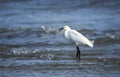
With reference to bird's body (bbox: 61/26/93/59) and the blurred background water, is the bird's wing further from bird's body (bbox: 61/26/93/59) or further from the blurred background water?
the blurred background water

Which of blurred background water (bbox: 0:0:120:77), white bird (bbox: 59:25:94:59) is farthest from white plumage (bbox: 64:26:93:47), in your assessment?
blurred background water (bbox: 0:0:120:77)

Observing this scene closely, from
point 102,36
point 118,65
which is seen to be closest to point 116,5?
point 102,36

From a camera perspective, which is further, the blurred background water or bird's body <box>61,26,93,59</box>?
bird's body <box>61,26,93,59</box>

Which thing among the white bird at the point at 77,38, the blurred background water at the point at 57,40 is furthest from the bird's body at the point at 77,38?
the blurred background water at the point at 57,40

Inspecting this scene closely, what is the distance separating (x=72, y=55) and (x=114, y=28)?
4422 mm

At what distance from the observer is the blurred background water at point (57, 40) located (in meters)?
10.8

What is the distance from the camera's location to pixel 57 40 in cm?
1503

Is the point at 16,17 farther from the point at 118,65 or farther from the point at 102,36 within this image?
the point at 118,65

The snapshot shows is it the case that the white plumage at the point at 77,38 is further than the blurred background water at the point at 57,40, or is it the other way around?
the white plumage at the point at 77,38

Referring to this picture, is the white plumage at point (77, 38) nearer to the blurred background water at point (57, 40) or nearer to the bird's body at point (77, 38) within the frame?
the bird's body at point (77, 38)

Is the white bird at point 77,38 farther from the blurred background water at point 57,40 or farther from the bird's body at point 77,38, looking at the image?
the blurred background water at point 57,40

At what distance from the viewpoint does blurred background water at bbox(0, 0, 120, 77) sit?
1078cm

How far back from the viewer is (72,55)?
12.7 metres

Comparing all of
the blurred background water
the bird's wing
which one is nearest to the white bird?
the bird's wing
